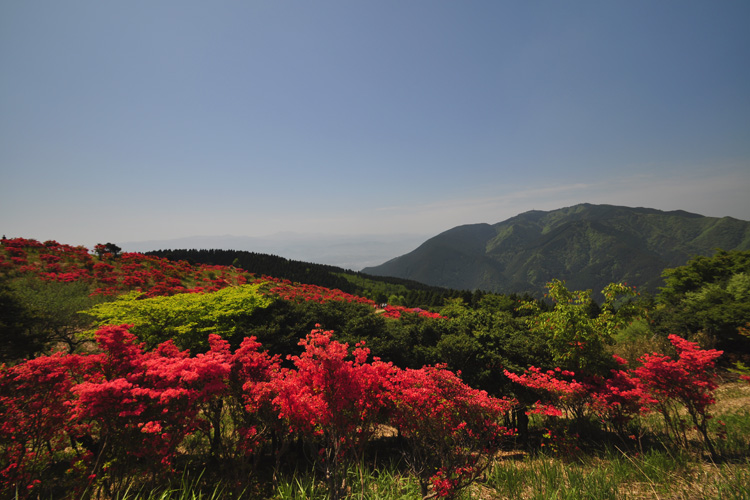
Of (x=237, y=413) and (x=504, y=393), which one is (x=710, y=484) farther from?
(x=237, y=413)

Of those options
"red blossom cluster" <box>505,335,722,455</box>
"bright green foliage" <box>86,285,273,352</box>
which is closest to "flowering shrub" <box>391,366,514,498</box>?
"red blossom cluster" <box>505,335,722,455</box>

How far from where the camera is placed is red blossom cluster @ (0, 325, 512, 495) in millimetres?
5531

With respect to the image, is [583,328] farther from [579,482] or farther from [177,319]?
[177,319]

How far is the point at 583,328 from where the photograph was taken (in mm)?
9664

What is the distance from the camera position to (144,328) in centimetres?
1135

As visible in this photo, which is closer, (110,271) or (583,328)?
(583,328)

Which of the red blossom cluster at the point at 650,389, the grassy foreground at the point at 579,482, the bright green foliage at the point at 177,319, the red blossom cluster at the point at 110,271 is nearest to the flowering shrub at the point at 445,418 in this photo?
the grassy foreground at the point at 579,482

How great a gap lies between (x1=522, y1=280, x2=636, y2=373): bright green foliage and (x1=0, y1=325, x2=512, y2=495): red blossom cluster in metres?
4.42

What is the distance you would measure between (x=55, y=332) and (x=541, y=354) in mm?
21809

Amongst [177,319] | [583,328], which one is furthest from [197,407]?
[583,328]

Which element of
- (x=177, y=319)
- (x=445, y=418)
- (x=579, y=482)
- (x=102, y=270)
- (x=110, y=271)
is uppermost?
(x=102, y=270)

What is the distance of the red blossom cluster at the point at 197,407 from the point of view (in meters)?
5.53

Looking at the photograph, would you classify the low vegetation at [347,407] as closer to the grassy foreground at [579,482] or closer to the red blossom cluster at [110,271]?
the grassy foreground at [579,482]

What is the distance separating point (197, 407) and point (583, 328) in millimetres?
12312
